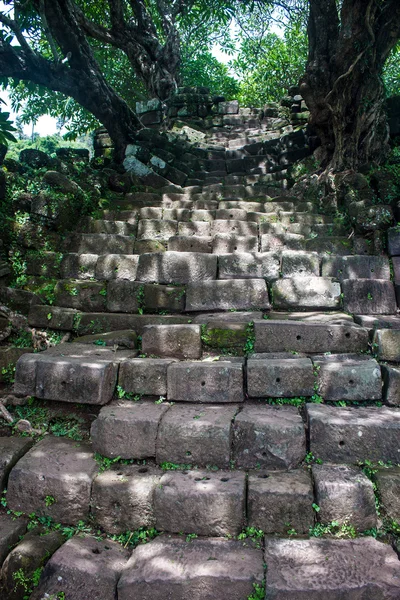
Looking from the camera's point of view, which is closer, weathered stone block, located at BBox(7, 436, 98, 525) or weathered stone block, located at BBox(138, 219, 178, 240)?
weathered stone block, located at BBox(7, 436, 98, 525)

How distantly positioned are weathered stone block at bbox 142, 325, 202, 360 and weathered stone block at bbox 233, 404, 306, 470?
86 centimetres

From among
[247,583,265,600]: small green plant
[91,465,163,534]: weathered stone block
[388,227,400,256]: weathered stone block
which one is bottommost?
[247,583,265,600]: small green plant

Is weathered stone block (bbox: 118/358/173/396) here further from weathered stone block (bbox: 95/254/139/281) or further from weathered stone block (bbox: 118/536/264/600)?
weathered stone block (bbox: 95/254/139/281)

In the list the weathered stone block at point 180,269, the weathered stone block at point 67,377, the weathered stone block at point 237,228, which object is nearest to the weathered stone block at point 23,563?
the weathered stone block at point 67,377

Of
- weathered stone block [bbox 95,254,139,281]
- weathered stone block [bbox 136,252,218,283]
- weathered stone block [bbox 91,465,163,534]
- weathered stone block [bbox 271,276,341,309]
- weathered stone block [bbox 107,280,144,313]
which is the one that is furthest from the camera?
weathered stone block [bbox 95,254,139,281]

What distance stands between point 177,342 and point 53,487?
4.48 feet

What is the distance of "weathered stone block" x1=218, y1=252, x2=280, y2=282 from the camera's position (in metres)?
4.55

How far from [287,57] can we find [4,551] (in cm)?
1797

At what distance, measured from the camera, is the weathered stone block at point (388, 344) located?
336cm

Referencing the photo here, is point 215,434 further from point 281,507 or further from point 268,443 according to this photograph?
point 281,507

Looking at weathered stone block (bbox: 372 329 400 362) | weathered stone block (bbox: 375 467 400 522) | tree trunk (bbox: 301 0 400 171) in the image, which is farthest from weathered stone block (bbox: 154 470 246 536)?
tree trunk (bbox: 301 0 400 171)

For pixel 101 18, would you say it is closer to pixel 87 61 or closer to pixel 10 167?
pixel 87 61

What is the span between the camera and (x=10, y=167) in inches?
221

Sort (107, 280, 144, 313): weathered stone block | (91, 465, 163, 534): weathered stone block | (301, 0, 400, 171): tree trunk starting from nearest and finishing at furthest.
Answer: (91, 465, 163, 534): weathered stone block < (107, 280, 144, 313): weathered stone block < (301, 0, 400, 171): tree trunk
